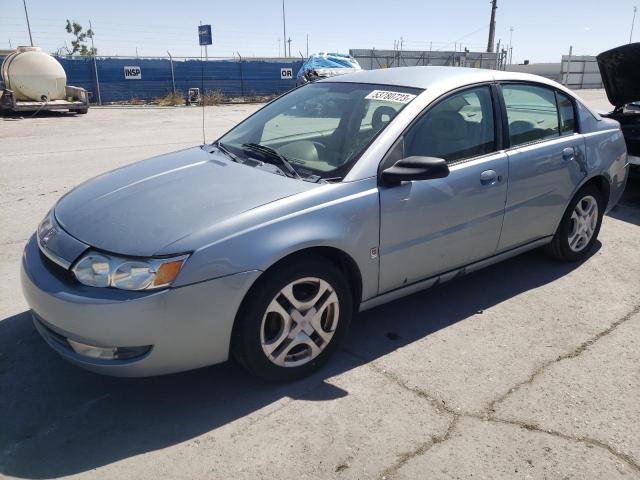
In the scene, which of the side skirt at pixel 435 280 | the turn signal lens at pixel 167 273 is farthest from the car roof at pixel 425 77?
the turn signal lens at pixel 167 273

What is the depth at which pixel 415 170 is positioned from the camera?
2945 millimetres

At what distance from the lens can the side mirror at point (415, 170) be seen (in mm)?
2916

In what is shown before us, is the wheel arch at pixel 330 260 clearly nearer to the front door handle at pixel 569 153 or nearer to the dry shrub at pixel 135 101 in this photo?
the front door handle at pixel 569 153

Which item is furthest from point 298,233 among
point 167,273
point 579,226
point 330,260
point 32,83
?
point 32,83

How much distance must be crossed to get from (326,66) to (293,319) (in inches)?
775

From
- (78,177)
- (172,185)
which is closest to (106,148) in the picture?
(78,177)

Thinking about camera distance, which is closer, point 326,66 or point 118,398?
point 118,398

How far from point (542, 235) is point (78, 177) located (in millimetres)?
6187

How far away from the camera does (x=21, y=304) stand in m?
3.72

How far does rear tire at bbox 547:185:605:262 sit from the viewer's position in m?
4.33

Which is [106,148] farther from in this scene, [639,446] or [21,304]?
[639,446]

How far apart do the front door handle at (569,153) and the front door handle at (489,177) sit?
86cm

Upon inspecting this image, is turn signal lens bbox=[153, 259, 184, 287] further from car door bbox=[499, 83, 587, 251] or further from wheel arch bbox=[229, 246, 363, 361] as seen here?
car door bbox=[499, 83, 587, 251]

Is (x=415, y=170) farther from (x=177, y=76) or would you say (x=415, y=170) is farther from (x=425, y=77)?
(x=177, y=76)
